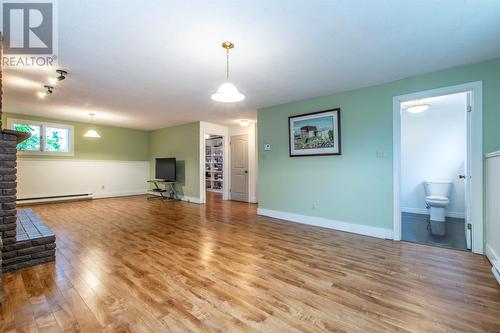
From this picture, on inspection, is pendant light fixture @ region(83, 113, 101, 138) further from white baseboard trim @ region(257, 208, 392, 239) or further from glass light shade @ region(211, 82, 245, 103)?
glass light shade @ region(211, 82, 245, 103)

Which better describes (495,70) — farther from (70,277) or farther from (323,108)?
(70,277)

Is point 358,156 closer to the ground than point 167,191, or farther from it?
farther from it

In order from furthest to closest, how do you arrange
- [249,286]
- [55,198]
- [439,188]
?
[55,198] < [439,188] < [249,286]

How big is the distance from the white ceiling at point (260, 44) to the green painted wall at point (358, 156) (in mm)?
190

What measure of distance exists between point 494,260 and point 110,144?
8943 mm

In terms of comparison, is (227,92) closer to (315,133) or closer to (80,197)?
(315,133)

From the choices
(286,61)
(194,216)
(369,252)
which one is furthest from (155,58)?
(369,252)

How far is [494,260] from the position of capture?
2.34 m

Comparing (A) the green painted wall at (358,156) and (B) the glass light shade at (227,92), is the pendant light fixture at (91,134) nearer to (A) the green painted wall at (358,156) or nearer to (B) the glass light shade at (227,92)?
(A) the green painted wall at (358,156)

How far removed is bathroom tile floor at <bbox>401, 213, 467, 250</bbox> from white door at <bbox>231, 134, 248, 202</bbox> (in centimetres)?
415

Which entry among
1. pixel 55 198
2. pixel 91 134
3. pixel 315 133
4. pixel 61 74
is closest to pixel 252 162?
pixel 315 133

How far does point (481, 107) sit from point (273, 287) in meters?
3.27

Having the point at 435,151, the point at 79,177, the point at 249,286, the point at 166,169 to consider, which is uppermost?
the point at 435,151

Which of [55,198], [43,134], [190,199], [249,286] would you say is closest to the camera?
[249,286]
